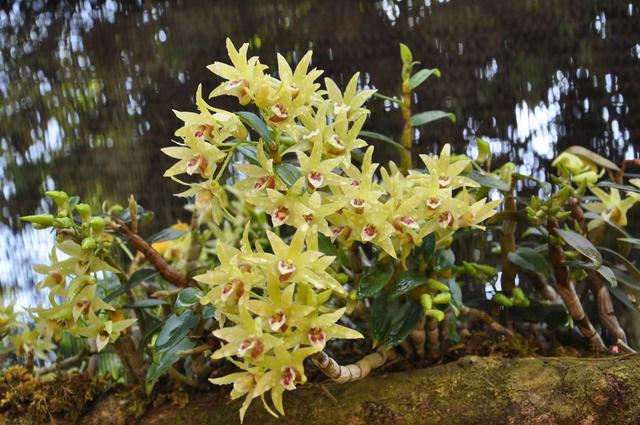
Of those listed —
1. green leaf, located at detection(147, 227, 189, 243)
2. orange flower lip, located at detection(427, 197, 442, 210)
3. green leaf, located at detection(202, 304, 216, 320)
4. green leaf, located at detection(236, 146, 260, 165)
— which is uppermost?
green leaf, located at detection(236, 146, 260, 165)

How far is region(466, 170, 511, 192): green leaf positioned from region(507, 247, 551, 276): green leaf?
0.10 m

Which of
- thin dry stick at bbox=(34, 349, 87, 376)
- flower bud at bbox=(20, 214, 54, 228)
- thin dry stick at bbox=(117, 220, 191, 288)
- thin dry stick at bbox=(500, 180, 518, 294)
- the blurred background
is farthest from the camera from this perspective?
the blurred background

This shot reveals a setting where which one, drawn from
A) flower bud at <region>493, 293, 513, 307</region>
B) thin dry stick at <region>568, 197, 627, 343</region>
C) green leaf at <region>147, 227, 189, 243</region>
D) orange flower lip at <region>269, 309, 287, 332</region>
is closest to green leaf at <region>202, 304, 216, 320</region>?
orange flower lip at <region>269, 309, 287, 332</region>

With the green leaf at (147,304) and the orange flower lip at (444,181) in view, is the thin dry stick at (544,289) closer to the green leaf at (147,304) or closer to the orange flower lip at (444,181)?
the orange flower lip at (444,181)

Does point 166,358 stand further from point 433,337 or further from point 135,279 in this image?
point 433,337

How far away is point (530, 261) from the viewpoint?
94cm

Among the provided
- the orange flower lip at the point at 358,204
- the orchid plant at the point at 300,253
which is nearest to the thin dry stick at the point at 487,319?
the orchid plant at the point at 300,253

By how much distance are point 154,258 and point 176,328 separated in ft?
0.45

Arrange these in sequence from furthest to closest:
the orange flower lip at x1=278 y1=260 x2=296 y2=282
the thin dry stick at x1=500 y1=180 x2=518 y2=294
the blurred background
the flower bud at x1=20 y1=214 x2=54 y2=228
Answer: the blurred background, the thin dry stick at x1=500 y1=180 x2=518 y2=294, the flower bud at x1=20 y1=214 x2=54 y2=228, the orange flower lip at x1=278 y1=260 x2=296 y2=282

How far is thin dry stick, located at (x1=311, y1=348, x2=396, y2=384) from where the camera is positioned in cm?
75

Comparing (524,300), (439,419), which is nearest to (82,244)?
(439,419)

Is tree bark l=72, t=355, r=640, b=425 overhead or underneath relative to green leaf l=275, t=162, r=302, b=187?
underneath

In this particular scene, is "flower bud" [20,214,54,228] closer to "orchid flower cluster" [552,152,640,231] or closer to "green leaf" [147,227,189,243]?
"green leaf" [147,227,189,243]

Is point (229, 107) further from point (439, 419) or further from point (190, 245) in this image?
point (439, 419)
